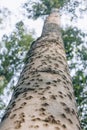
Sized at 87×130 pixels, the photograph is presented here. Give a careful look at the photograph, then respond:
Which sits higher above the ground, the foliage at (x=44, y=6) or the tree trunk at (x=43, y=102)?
the foliage at (x=44, y=6)

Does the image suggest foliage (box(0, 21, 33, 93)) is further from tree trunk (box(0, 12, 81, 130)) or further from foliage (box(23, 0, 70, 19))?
tree trunk (box(0, 12, 81, 130))

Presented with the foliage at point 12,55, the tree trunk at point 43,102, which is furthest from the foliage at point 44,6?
the tree trunk at point 43,102

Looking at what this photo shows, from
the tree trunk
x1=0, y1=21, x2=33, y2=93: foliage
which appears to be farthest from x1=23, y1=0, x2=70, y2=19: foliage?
the tree trunk

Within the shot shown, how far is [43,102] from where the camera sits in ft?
5.27

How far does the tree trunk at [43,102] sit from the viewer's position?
138 cm

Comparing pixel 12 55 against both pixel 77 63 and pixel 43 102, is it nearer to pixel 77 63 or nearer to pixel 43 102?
pixel 77 63

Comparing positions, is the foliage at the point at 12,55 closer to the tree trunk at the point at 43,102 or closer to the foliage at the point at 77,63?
the foliage at the point at 77,63

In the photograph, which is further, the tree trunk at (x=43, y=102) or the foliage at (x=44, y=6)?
the foliage at (x=44, y=6)

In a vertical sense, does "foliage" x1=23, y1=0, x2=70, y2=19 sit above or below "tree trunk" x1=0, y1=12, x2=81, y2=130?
above

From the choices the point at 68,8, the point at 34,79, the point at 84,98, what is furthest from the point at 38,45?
the point at 68,8

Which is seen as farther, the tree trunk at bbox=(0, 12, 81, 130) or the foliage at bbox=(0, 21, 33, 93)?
the foliage at bbox=(0, 21, 33, 93)

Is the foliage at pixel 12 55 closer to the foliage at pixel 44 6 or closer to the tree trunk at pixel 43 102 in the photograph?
the foliage at pixel 44 6

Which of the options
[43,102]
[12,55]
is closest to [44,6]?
[12,55]

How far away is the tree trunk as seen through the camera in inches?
54.3
